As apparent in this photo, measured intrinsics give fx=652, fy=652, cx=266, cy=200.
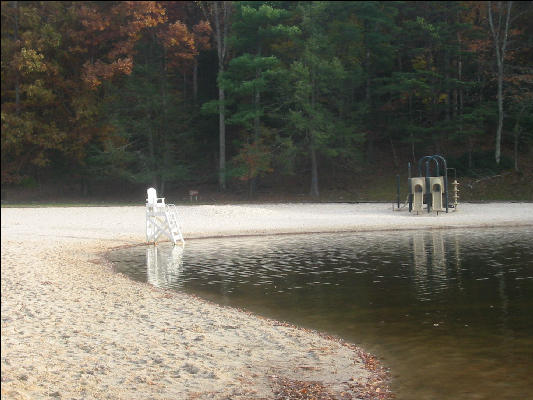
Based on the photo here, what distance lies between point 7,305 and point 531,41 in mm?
38387

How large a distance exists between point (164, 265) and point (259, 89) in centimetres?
2607

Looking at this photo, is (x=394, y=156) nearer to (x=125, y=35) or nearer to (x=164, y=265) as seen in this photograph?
(x=125, y=35)

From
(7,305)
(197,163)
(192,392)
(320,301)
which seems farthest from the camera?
(197,163)

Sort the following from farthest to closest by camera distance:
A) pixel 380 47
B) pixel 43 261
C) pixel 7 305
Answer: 1. pixel 380 47
2. pixel 43 261
3. pixel 7 305

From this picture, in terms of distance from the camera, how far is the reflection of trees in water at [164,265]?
13755mm

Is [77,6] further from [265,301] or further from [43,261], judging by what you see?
[265,301]

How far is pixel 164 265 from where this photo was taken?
16.3m

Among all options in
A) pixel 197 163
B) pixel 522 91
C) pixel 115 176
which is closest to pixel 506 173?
pixel 522 91

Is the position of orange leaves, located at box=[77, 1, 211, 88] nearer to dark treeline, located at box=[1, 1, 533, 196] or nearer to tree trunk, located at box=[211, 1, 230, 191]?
dark treeline, located at box=[1, 1, 533, 196]

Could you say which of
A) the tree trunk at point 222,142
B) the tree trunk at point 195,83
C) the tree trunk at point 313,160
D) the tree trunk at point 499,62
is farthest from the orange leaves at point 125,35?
the tree trunk at point 499,62

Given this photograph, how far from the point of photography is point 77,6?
46531 millimetres

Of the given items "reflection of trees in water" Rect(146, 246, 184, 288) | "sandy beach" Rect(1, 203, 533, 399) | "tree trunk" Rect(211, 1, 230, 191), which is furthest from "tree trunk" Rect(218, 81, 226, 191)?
"sandy beach" Rect(1, 203, 533, 399)

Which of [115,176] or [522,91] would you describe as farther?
[115,176]

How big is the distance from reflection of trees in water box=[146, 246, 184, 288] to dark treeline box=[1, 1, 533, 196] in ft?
68.6
